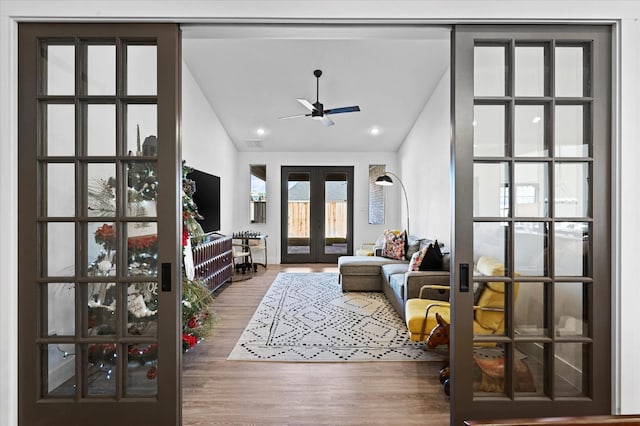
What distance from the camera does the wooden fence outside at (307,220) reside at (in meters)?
8.34

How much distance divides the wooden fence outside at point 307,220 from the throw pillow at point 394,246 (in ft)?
8.03

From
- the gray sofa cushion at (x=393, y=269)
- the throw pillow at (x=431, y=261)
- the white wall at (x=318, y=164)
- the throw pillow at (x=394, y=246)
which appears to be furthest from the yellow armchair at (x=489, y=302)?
the white wall at (x=318, y=164)

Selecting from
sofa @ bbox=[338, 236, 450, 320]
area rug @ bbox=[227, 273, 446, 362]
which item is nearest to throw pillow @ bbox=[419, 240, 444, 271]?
sofa @ bbox=[338, 236, 450, 320]

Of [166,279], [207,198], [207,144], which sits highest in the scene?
[207,144]

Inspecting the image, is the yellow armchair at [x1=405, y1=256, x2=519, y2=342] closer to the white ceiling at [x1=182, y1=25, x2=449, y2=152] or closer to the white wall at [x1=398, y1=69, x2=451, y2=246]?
the white wall at [x1=398, y1=69, x2=451, y2=246]

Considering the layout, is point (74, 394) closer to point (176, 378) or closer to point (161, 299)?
point (176, 378)

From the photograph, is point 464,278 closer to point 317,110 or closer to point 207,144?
point 317,110

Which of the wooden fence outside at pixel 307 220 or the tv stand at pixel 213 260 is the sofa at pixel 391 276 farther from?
the wooden fence outside at pixel 307 220

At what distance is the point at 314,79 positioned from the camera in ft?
17.6

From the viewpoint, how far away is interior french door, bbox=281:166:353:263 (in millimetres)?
8312

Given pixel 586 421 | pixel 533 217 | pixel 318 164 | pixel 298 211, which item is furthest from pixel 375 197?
pixel 586 421

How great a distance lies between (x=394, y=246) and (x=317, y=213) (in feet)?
9.58

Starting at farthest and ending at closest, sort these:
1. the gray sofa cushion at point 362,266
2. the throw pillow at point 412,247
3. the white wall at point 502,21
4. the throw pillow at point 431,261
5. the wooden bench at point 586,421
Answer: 1. the throw pillow at point 412,247
2. the gray sofa cushion at point 362,266
3. the throw pillow at point 431,261
4. the white wall at point 502,21
5. the wooden bench at point 586,421

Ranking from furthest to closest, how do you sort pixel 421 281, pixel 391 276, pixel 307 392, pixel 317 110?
pixel 317 110, pixel 391 276, pixel 421 281, pixel 307 392
